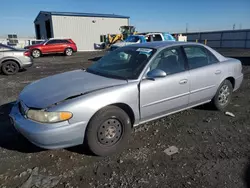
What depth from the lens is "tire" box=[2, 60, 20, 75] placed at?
9094mm

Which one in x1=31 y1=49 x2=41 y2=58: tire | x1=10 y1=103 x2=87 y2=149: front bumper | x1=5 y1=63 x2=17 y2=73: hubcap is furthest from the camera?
x1=31 y1=49 x2=41 y2=58: tire

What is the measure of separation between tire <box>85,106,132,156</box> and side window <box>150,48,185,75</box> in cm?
100

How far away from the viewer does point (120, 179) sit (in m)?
2.51

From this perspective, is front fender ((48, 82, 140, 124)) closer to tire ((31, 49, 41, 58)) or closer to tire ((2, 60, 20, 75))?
tire ((2, 60, 20, 75))

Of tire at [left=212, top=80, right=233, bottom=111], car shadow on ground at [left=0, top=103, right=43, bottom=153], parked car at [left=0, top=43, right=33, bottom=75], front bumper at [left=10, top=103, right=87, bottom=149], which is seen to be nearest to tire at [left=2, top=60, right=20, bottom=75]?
parked car at [left=0, top=43, right=33, bottom=75]

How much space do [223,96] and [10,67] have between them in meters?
8.70

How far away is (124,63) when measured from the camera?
372cm

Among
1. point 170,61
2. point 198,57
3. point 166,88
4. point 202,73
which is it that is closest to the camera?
point 166,88

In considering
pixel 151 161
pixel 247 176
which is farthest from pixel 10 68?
pixel 247 176

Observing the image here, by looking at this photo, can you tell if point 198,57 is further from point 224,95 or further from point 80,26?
point 80,26

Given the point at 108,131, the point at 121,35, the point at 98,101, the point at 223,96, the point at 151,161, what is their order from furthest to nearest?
the point at 121,35 < the point at 223,96 < the point at 108,131 < the point at 151,161 < the point at 98,101

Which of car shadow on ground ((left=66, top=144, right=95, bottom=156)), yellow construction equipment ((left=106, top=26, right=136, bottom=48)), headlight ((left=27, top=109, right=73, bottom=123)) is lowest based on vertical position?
car shadow on ground ((left=66, top=144, right=95, bottom=156))

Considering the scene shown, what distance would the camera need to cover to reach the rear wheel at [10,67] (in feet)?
29.8

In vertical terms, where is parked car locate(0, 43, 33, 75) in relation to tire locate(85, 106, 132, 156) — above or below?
above
